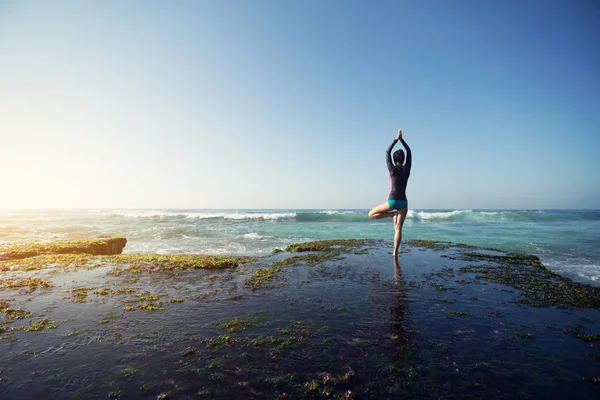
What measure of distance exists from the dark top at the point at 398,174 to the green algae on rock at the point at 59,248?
14500 millimetres

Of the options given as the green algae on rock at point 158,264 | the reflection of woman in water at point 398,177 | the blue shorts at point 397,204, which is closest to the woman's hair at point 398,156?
the reflection of woman in water at point 398,177

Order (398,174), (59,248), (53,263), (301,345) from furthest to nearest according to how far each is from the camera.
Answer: (59,248), (53,263), (398,174), (301,345)

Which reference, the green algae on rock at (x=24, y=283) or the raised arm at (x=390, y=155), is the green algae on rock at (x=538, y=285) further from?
the green algae on rock at (x=24, y=283)

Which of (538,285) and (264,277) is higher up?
(538,285)

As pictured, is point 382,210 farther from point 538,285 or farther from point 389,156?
point 538,285

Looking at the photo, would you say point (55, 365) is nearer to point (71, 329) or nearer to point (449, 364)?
point (71, 329)

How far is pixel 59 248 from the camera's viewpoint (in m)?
12.2

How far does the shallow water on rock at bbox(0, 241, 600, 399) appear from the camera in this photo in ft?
10.2

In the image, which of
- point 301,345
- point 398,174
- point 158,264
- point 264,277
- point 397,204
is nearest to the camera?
point 301,345

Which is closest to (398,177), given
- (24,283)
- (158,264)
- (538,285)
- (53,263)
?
(538,285)

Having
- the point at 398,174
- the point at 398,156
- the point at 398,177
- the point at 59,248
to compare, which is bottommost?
the point at 59,248

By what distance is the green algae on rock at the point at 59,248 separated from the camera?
36.2ft

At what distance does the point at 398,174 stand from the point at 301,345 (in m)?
7.14

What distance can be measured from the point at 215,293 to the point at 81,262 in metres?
7.00
